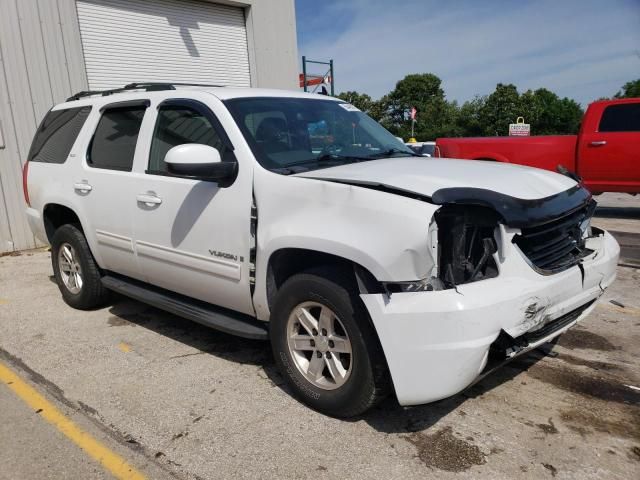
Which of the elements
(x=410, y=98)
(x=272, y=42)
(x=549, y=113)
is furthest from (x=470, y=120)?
(x=272, y=42)

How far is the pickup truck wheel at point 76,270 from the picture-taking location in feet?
15.8

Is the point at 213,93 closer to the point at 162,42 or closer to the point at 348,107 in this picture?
the point at 348,107

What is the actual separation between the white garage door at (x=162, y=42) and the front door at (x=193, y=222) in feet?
19.9

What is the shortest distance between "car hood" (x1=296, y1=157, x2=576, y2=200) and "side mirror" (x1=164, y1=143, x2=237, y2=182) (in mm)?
501

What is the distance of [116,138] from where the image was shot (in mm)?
4426

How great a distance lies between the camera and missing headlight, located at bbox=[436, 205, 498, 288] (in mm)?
2588

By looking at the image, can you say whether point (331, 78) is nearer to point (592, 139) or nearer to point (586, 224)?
point (592, 139)

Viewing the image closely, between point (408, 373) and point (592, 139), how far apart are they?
7.93 m

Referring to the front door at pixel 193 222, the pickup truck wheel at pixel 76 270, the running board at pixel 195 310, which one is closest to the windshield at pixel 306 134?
the front door at pixel 193 222

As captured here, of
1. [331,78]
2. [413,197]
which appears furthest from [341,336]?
[331,78]

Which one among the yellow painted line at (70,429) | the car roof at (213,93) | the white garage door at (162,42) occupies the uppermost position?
Answer: the white garage door at (162,42)

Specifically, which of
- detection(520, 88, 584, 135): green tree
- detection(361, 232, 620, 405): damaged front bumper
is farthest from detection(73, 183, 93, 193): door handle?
detection(520, 88, 584, 135): green tree

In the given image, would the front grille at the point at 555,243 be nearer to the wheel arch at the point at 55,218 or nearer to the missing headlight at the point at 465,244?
the missing headlight at the point at 465,244

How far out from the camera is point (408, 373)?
2.56 meters
